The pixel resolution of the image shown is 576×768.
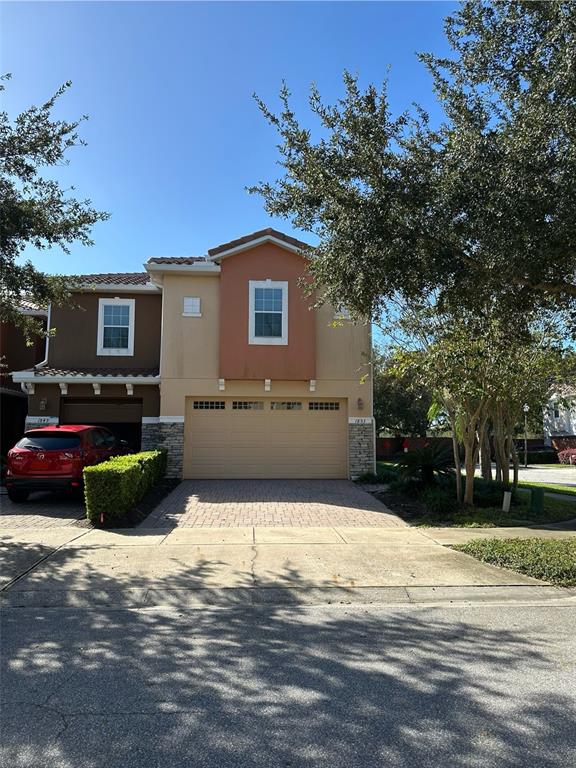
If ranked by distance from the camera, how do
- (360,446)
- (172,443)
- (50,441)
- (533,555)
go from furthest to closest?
(360,446), (172,443), (50,441), (533,555)

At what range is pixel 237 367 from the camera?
16156 millimetres

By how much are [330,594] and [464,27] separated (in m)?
7.80

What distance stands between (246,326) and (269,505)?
238 inches

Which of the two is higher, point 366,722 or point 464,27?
point 464,27

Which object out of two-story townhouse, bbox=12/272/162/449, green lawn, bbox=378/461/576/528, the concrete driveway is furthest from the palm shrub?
two-story townhouse, bbox=12/272/162/449

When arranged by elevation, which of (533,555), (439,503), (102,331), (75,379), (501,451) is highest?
(102,331)

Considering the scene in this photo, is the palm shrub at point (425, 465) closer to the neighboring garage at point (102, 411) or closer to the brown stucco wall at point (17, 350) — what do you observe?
the neighboring garage at point (102, 411)

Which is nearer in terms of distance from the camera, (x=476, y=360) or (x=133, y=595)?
(x=133, y=595)

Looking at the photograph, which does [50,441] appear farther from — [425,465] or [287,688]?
[287,688]

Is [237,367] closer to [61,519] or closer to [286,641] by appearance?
[61,519]

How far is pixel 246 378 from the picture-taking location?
53.1 feet

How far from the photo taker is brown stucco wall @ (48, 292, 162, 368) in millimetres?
17344

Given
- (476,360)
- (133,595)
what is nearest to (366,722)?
(133,595)

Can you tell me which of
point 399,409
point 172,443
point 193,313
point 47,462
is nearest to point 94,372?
point 172,443
